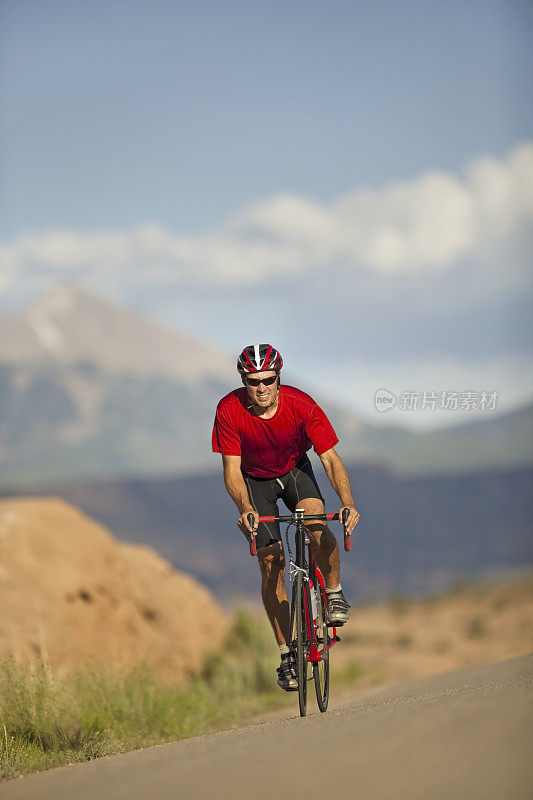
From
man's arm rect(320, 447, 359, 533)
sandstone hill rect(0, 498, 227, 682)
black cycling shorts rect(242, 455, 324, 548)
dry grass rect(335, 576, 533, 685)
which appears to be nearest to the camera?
man's arm rect(320, 447, 359, 533)

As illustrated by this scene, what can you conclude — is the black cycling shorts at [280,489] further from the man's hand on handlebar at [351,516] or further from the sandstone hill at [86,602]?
the sandstone hill at [86,602]

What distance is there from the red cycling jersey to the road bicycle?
1.55ft

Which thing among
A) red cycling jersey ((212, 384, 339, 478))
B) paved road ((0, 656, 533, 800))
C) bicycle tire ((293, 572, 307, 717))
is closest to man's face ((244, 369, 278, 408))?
red cycling jersey ((212, 384, 339, 478))

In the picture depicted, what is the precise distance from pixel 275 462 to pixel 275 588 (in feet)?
2.77

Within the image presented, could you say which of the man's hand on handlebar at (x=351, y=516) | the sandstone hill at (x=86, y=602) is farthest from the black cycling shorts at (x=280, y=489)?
the sandstone hill at (x=86, y=602)

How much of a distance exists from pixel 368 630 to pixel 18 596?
66.0 feet

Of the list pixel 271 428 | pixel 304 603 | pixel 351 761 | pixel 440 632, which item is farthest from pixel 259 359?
pixel 440 632

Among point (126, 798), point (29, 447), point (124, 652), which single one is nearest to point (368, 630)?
point (124, 652)

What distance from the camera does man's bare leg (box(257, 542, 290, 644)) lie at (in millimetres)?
6656

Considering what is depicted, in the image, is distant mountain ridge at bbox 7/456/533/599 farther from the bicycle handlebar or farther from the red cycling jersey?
the bicycle handlebar

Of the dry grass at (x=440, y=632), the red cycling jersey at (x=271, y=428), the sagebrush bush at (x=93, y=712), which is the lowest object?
the dry grass at (x=440, y=632)

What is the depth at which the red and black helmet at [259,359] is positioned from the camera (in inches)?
255

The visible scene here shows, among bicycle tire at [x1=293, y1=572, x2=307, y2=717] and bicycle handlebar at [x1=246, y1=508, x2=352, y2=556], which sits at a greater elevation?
bicycle handlebar at [x1=246, y1=508, x2=352, y2=556]

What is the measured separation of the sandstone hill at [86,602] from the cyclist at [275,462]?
4288 millimetres
